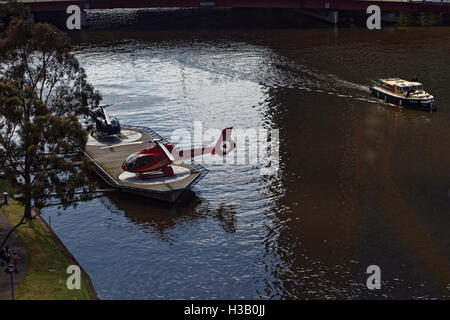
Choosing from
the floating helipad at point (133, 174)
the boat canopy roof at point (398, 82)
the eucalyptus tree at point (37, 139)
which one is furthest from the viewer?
the boat canopy roof at point (398, 82)

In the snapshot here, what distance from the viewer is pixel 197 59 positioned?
16388 cm

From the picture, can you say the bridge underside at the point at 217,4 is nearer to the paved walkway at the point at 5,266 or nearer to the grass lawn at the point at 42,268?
the grass lawn at the point at 42,268

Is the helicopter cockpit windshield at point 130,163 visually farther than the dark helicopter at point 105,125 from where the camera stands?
No

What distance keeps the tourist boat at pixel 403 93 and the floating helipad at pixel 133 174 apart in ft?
156

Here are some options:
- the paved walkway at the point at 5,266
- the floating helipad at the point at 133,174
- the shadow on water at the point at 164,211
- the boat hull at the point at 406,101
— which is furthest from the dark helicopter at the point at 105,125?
the boat hull at the point at 406,101

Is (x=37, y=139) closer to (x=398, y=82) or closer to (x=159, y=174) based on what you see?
(x=159, y=174)

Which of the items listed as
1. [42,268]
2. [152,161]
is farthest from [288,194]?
[42,268]

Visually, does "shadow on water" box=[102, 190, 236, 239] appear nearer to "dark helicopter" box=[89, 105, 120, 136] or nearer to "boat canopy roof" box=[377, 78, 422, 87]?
"dark helicopter" box=[89, 105, 120, 136]

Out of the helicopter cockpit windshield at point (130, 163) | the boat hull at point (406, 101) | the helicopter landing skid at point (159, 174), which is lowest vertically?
the helicopter landing skid at point (159, 174)

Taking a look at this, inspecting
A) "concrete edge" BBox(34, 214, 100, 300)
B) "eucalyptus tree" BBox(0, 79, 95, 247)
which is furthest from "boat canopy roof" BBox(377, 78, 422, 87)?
"eucalyptus tree" BBox(0, 79, 95, 247)

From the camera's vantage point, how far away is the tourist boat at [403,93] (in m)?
126

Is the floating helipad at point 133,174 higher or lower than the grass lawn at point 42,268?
higher

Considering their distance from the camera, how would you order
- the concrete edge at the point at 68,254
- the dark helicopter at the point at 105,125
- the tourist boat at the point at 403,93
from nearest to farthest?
the concrete edge at the point at 68,254 < the dark helicopter at the point at 105,125 < the tourist boat at the point at 403,93
